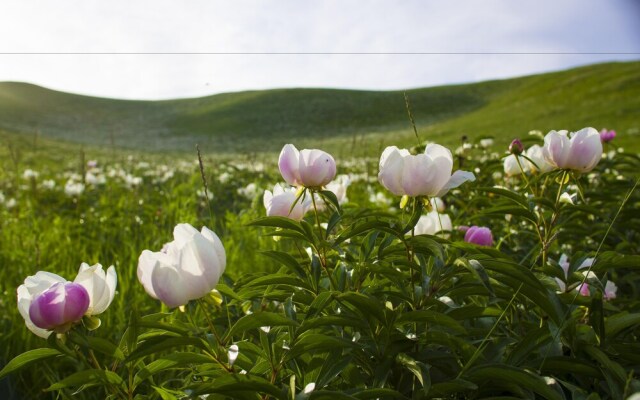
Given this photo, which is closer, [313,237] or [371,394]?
[371,394]

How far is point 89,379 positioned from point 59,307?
0.15 m

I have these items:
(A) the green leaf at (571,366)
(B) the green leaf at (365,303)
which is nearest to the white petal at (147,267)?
(B) the green leaf at (365,303)

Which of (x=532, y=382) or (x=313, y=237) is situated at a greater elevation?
(x=313, y=237)

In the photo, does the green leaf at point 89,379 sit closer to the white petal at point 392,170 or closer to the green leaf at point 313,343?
the green leaf at point 313,343

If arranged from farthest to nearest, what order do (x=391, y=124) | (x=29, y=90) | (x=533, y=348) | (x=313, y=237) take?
(x=29, y=90)
(x=391, y=124)
(x=313, y=237)
(x=533, y=348)

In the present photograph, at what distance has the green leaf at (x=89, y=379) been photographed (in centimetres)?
97

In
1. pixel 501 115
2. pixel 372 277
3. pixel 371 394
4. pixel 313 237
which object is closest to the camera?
pixel 371 394

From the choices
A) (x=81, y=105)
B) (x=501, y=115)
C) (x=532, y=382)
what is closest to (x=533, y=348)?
(x=532, y=382)

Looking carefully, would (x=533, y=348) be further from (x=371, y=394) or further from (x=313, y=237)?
(x=313, y=237)

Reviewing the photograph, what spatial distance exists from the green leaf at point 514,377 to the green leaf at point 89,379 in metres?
0.64

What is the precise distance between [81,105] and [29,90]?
14.4ft

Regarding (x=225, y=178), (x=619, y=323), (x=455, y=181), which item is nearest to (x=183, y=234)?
(x=455, y=181)

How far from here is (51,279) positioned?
114 centimetres

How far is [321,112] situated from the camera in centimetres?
4656
